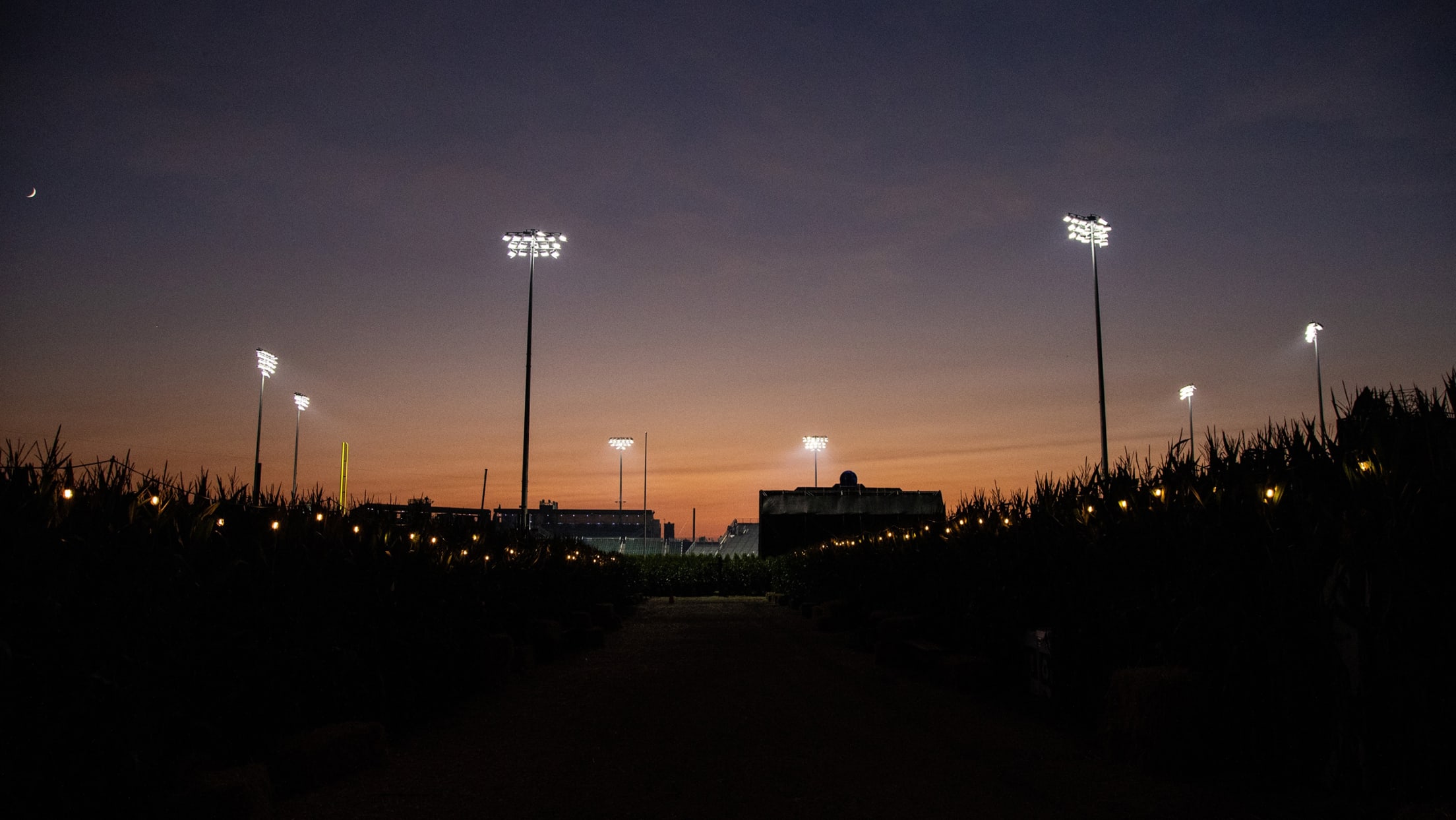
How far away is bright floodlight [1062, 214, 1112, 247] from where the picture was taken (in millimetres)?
28688

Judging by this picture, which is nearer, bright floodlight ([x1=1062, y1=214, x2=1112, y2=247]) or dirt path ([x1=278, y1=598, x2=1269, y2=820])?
dirt path ([x1=278, y1=598, x2=1269, y2=820])

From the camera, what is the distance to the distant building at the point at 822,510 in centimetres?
4519

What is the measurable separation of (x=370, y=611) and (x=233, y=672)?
94.2 inches

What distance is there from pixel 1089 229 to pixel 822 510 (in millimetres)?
21568

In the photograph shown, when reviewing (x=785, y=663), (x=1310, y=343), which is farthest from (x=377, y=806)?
(x=1310, y=343)

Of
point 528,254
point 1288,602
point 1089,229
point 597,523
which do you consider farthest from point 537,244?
point 597,523

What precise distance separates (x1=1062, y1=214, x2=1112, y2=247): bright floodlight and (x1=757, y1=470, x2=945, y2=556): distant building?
1755 centimetres

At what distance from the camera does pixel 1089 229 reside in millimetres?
29031

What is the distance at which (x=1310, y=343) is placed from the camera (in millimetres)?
39188

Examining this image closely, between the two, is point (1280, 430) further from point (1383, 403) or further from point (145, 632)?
point (145, 632)

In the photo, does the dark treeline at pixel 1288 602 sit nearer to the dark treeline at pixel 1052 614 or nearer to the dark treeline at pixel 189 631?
the dark treeline at pixel 1052 614

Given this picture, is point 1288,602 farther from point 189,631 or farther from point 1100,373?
point 1100,373

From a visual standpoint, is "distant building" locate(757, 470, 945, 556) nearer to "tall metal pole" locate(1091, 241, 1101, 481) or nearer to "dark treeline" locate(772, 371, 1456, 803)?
"tall metal pole" locate(1091, 241, 1101, 481)

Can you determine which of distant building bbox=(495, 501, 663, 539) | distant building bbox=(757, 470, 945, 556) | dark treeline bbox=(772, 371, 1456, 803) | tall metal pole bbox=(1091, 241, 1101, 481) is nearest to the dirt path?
dark treeline bbox=(772, 371, 1456, 803)
